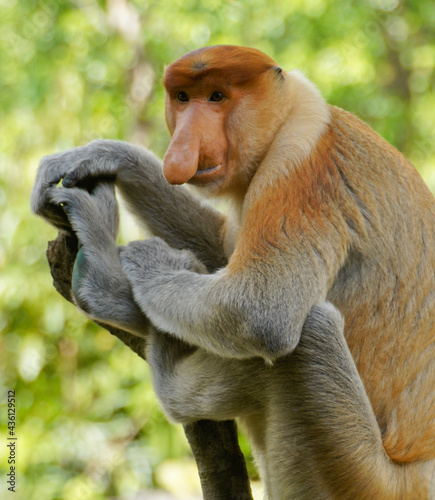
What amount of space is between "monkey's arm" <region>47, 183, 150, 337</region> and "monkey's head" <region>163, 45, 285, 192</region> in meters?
0.52

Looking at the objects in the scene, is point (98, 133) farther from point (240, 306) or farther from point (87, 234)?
point (240, 306)

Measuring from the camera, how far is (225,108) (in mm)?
3244

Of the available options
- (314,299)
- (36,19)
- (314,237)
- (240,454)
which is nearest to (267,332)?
→ (314,299)

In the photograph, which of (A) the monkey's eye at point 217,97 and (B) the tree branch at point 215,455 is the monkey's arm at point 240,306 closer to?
(B) the tree branch at point 215,455

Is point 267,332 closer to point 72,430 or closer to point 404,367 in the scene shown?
point 404,367

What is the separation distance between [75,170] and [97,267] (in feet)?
1.79

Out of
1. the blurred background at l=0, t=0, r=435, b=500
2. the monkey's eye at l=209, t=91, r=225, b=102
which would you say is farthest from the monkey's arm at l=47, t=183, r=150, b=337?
the blurred background at l=0, t=0, r=435, b=500

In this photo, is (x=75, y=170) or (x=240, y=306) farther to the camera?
(x=75, y=170)

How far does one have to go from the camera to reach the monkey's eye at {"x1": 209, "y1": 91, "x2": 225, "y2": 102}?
10.7 feet

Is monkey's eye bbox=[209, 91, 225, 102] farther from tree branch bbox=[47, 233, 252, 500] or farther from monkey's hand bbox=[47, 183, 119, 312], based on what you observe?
tree branch bbox=[47, 233, 252, 500]

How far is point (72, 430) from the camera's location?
6848 millimetres

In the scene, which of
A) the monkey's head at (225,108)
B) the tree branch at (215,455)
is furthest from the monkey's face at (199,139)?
the tree branch at (215,455)

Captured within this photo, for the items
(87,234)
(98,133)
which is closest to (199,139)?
(87,234)

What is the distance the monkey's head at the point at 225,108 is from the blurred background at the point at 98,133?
10.8ft
